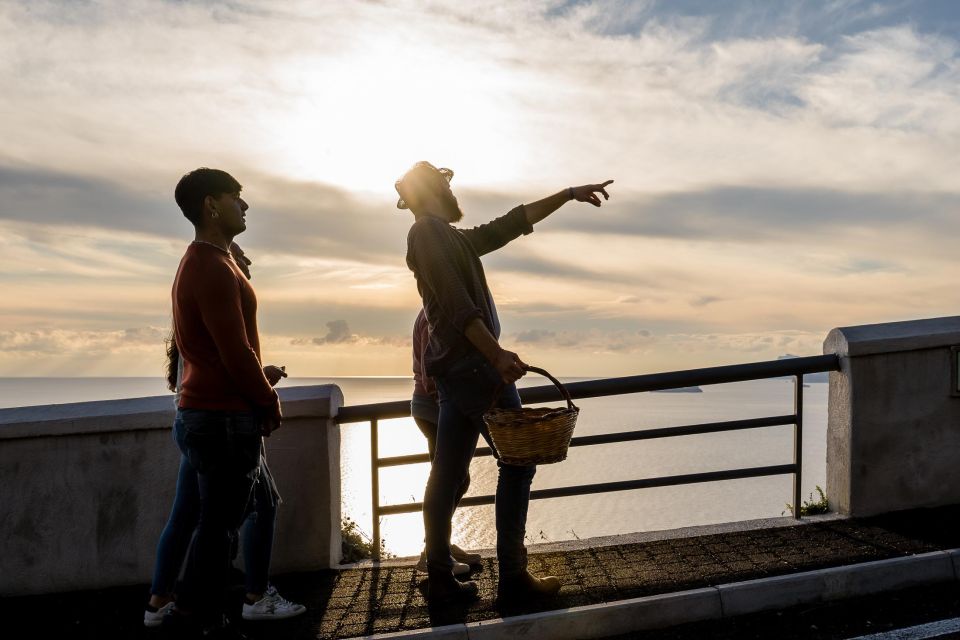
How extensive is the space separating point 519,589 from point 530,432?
0.98m

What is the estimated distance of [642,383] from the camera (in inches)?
196

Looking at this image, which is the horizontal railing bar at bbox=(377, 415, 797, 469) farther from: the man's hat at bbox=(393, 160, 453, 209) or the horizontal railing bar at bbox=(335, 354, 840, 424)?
the man's hat at bbox=(393, 160, 453, 209)

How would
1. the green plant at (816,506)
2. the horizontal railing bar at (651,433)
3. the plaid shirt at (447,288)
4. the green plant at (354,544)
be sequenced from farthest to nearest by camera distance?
the green plant at (816,506) → the green plant at (354,544) → the horizontal railing bar at (651,433) → the plaid shirt at (447,288)

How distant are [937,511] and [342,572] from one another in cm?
402

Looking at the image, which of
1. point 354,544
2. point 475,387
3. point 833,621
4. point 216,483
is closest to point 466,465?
point 475,387

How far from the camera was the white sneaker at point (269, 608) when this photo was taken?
3.96m

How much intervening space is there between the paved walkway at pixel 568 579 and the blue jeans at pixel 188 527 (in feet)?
1.27

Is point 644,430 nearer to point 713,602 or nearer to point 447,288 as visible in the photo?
point 713,602

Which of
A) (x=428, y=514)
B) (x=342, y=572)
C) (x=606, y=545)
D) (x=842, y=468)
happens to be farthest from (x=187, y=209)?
(x=842, y=468)

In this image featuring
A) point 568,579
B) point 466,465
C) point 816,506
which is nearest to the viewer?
point 466,465

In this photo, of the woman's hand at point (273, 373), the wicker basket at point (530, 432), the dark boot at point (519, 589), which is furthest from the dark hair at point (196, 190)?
the dark boot at point (519, 589)

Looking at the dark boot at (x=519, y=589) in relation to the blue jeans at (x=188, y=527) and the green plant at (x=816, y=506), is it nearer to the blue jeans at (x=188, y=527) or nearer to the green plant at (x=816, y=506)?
the blue jeans at (x=188, y=527)

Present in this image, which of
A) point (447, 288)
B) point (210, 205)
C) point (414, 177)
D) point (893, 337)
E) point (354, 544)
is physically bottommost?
point (354, 544)

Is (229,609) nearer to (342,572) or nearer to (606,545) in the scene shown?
(342,572)
